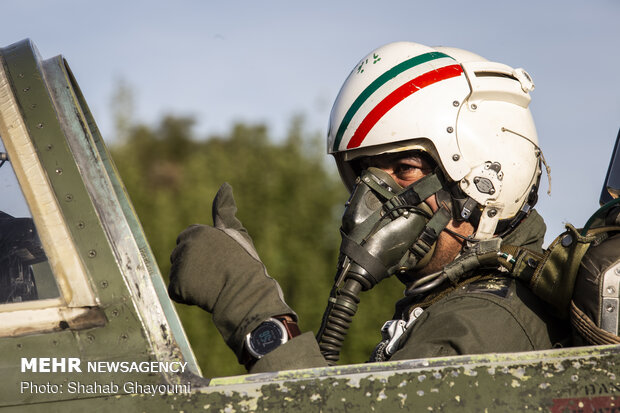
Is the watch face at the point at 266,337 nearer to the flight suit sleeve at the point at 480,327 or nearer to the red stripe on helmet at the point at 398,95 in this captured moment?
the flight suit sleeve at the point at 480,327

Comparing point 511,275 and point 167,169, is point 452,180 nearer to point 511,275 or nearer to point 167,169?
point 511,275

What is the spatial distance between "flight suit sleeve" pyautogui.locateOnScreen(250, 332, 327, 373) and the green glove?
3.9 inches

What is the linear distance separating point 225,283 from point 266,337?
20cm

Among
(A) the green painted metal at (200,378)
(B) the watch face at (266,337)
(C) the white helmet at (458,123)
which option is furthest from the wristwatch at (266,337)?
(C) the white helmet at (458,123)

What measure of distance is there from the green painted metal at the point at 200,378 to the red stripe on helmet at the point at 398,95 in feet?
4.00

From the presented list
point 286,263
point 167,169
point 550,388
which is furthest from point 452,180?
point 167,169

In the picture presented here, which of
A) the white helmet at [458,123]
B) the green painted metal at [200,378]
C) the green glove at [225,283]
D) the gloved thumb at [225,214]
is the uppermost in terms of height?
the white helmet at [458,123]

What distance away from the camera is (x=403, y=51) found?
2730 millimetres

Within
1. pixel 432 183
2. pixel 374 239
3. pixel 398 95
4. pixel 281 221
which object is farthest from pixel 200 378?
pixel 281 221

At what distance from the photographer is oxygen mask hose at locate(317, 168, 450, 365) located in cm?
242

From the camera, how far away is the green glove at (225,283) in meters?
1.87

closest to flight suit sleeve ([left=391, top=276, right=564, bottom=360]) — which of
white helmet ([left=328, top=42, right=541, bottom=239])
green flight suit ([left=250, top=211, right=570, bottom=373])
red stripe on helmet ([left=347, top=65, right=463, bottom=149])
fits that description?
green flight suit ([left=250, top=211, right=570, bottom=373])

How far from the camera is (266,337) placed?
5.98ft

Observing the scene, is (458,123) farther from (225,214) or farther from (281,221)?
(281,221)
